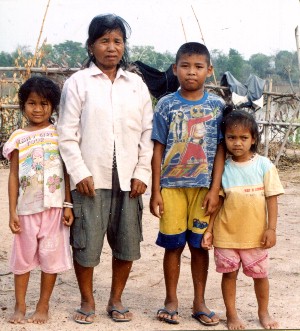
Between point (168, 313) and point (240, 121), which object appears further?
point (168, 313)

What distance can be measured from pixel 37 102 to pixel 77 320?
118 centimetres

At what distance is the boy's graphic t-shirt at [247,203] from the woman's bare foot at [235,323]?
405mm

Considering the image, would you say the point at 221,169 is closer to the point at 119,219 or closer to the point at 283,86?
the point at 119,219

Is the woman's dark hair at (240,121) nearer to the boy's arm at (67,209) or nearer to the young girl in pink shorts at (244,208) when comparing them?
the young girl in pink shorts at (244,208)

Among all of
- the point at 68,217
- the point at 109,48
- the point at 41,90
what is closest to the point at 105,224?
the point at 68,217

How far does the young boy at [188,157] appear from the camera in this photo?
2.70 metres

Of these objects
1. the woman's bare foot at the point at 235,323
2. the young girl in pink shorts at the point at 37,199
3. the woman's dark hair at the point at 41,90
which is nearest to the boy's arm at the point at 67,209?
the young girl in pink shorts at the point at 37,199

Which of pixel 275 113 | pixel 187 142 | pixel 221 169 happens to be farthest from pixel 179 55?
pixel 275 113

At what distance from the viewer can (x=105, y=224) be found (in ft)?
8.94

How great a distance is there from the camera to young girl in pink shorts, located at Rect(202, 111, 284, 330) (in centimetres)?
264

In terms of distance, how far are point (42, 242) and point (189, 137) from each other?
0.93 meters

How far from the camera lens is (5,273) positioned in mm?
3641

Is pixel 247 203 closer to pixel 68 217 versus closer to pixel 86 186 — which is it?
pixel 86 186

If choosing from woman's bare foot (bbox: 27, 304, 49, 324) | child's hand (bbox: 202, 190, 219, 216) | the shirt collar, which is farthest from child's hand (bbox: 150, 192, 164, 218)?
woman's bare foot (bbox: 27, 304, 49, 324)
